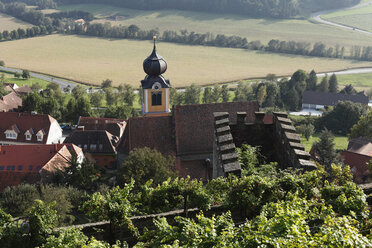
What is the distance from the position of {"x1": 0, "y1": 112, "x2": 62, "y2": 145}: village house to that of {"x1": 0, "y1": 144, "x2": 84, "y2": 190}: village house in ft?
38.8

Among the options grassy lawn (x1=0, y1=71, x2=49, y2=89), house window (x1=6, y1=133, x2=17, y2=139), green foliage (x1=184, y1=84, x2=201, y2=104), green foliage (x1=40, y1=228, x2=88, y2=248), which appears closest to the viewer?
green foliage (x1=40, y1=228, x2=88, y2=248)

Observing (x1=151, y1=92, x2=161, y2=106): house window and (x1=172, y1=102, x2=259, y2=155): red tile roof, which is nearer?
(x1=172, y1=102, x2=259, y2=155): red tile roof

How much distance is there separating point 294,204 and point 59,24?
205367mm

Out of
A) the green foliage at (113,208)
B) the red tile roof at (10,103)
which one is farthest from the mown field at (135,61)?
the green foliage at (113,208)

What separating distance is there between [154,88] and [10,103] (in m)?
37.2

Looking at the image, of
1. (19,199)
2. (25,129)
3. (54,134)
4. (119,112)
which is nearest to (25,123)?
(25,129)

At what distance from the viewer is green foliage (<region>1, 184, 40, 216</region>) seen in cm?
3366

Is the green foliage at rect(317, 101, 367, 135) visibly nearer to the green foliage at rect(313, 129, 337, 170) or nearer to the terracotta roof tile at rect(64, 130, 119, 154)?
the green foliage at rect(313, 129, 337, 170)

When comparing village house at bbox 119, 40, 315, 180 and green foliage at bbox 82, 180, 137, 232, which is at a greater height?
green foliage at bbox 82, 180, 137, 232

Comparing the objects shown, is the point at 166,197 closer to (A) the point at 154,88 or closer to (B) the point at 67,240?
(B) the point at 67,240

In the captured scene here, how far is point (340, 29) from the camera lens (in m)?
187

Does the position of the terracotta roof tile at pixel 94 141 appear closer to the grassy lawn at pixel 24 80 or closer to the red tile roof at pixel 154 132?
the red tile roof at pixel 154 132

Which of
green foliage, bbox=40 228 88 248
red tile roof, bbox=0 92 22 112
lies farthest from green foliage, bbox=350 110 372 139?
green foliage, bbox=40 228 88 248

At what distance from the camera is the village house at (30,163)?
40.5 metres
